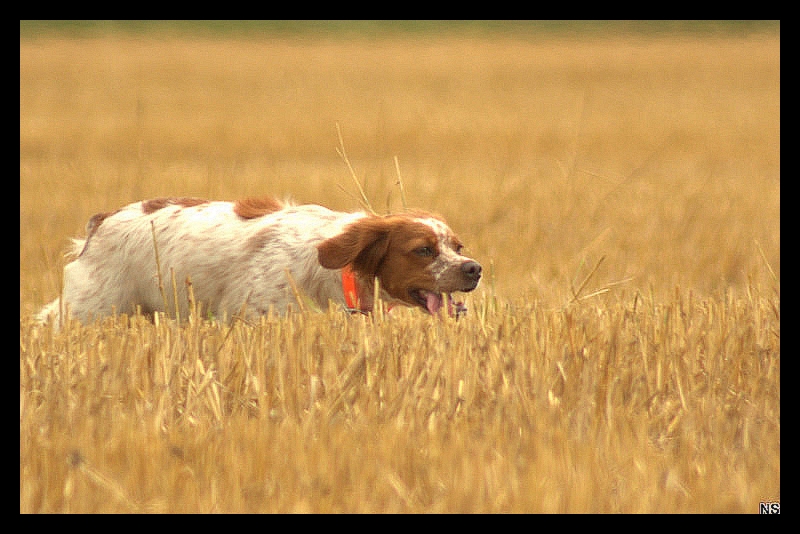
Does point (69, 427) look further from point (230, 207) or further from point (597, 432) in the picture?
point (230, 207)

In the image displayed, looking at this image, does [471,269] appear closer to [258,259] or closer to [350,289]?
[350,289]

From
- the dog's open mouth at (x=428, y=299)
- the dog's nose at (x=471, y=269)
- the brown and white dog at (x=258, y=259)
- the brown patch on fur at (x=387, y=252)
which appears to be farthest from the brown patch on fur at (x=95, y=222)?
the dog's nose at (x=471, y=269)

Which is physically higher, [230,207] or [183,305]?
[230,207]

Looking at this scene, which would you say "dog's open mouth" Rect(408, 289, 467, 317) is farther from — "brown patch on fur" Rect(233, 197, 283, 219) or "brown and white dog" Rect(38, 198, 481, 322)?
"brown patch on fur" Rect(233, 197, 283, 219)

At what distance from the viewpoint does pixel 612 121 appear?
15219 millimetres

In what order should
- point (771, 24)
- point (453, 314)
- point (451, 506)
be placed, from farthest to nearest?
point (771, 24) → point (453, 314) → point (451, 506)

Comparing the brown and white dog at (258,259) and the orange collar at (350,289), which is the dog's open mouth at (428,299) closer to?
the brown and white dog at (258,259)

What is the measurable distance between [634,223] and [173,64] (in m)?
13.1

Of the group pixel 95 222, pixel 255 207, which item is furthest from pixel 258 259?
pixel 95 222

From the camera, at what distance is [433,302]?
16.4 ft

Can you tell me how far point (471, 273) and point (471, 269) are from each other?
0.9 inches

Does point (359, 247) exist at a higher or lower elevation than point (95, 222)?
higher

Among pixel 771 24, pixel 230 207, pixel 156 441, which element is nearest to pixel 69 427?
pixel 156 441

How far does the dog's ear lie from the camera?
4953mm
